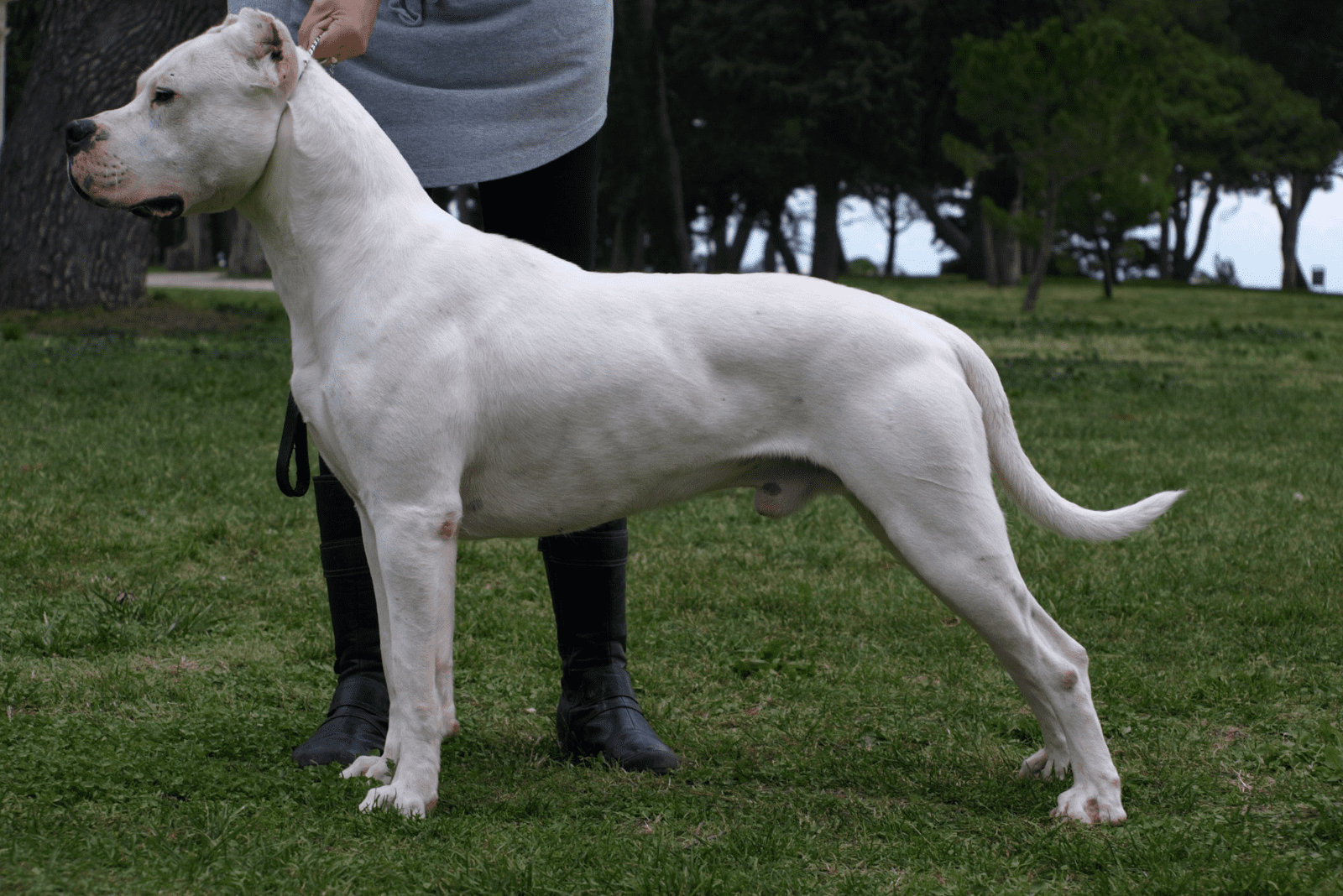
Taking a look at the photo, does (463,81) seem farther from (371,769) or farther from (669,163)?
(669,163)

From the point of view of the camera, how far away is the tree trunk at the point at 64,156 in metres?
12.3

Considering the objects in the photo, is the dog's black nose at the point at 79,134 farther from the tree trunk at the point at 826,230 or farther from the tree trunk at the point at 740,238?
the tree trunk at the point at 740,238

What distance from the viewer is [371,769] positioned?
3.15 metres

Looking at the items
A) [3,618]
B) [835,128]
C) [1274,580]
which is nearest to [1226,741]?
[1274,580]

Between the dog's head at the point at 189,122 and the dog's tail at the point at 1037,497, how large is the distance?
1.75m

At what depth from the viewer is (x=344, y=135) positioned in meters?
2.98

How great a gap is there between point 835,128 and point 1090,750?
96.2ft

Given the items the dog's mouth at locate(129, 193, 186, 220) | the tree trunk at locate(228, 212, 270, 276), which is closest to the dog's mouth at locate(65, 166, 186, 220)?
the dog's mouth at locate(129, 193, 186, 220)

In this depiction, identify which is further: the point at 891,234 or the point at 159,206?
the point at 891,234

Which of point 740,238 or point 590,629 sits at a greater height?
point 740,238

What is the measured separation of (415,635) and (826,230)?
1204 inches

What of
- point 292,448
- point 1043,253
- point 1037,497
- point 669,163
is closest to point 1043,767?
point 1037,497

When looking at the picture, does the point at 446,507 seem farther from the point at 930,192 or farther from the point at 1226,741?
the point at 930,192

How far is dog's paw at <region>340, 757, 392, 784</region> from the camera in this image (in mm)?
3143
